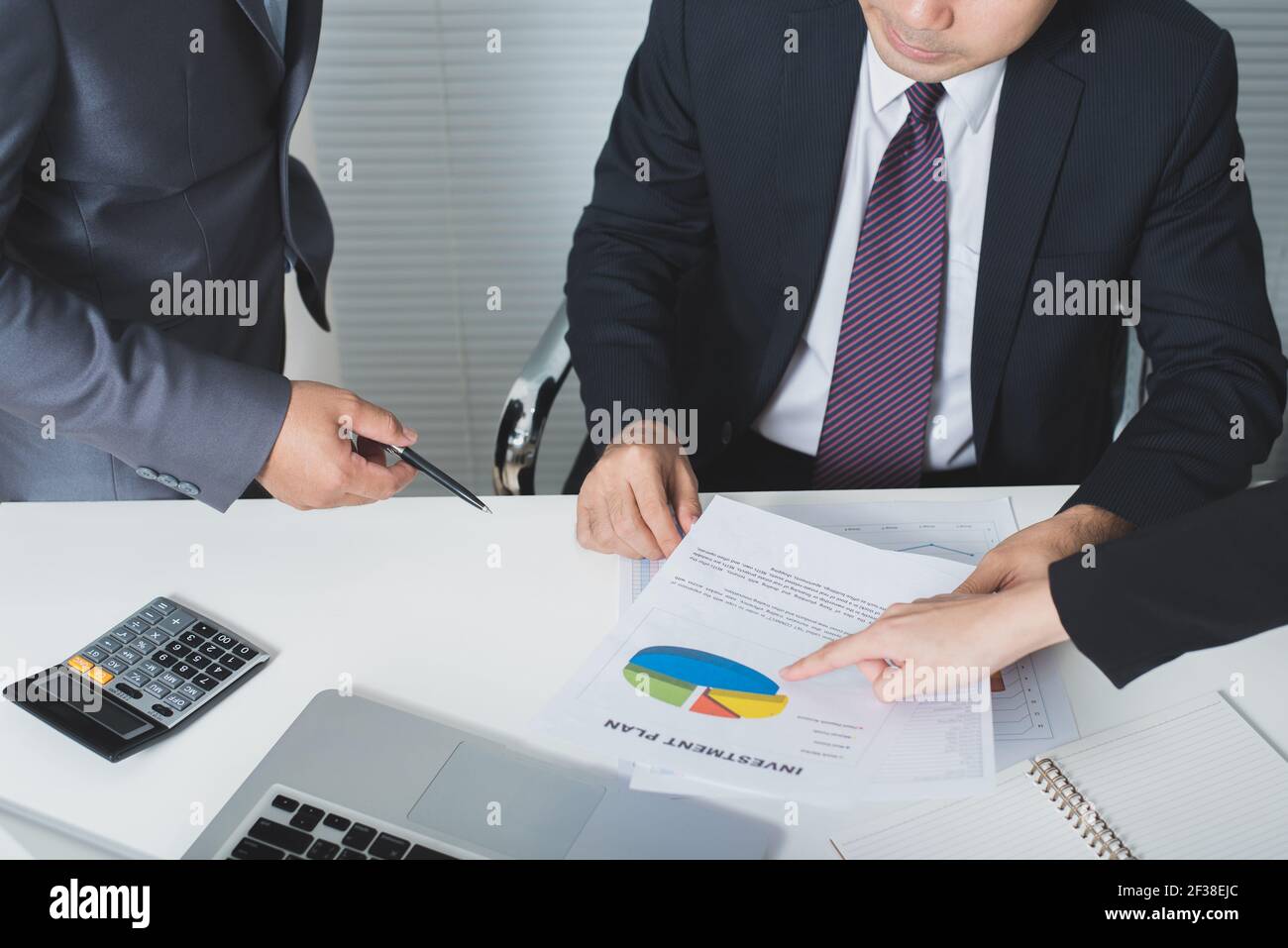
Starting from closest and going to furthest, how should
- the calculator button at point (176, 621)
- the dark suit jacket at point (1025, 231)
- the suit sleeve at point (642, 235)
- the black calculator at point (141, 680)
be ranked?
the black calculator at point (141, 680) → the calculator button at point (176, 621) → the dark suit jacket at point (1025, 231) → the suit sleeve at point (642, 235)

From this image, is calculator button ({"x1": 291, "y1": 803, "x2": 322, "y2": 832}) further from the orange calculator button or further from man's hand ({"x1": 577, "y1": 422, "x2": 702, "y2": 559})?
man's hand ({"x1": 577, "y1": 422, "x2": 702, "y2": 559})

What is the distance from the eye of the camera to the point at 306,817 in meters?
0.83

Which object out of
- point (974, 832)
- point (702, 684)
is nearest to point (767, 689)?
point (702, 684)

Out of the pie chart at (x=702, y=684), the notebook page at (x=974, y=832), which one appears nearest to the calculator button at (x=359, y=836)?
the pie chart at (x=702, y=684)

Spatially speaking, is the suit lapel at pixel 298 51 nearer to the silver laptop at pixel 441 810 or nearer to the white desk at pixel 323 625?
the white desk at pixel 323 625

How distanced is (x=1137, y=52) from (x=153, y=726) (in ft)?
4.03

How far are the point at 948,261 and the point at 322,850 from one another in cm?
99

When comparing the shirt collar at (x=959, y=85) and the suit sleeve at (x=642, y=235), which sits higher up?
the shirt collar at (x=959, y=85)

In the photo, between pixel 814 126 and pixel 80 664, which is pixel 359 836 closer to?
pixel 80 664

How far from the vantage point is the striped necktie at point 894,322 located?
1.34 metres

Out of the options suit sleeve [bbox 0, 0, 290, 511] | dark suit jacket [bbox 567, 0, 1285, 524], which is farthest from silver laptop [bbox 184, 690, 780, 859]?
dark suit jacket [bbox 567, 0, 1285, 524]

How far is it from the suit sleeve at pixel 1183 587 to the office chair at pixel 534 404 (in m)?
0.60

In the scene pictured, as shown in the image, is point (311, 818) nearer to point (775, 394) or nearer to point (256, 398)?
point (256, 398)

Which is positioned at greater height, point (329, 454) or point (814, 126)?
point (814, 126)
